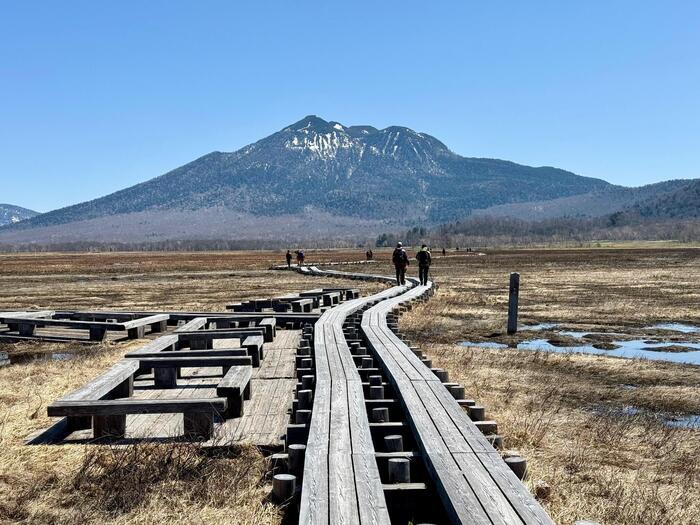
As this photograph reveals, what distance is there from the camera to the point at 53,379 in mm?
10805

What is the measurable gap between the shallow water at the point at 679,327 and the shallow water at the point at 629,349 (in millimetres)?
2545

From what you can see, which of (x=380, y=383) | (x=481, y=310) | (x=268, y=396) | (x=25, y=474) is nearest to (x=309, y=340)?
(x=268, y=396)

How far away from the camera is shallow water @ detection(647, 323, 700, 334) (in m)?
17.9

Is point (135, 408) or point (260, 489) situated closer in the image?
point (260, 489)

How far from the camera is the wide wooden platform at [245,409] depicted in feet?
24.3

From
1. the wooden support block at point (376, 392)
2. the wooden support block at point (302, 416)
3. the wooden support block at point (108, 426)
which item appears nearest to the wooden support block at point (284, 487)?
the wooden support block at point (302, 416)

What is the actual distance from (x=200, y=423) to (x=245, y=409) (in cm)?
129

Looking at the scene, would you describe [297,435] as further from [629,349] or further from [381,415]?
[629,349]

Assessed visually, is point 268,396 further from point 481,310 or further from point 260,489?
point 481,310

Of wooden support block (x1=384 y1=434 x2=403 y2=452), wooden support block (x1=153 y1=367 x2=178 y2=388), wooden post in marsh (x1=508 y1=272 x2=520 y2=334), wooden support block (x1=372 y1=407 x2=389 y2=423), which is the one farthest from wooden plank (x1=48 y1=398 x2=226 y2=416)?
wooden post in marsh (x1=508 y1=272 x2=520 y2=334)

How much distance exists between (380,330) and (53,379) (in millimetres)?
5697

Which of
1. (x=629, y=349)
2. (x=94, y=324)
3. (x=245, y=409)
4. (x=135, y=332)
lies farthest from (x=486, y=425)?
(x=94, y=324)

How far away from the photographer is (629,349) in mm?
14828

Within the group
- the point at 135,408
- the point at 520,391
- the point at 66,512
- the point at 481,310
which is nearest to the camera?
the point at 66,512
